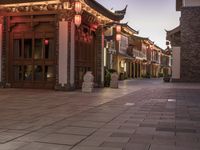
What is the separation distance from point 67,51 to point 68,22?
1532 millimetres

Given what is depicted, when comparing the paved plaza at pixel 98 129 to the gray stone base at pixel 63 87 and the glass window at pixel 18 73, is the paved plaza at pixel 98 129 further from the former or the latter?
the glass window at pixel 18 73

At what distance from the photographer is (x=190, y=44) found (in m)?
34.0

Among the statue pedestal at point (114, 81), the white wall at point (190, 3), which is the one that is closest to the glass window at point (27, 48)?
the statue pedestal at point (114, 81)

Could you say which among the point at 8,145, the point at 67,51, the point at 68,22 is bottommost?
the point at 8,145

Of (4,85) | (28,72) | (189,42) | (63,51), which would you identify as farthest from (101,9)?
(189,42)

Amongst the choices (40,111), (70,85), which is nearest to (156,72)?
(70,85)

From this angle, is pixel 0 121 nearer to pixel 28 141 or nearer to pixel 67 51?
pixel 28 141

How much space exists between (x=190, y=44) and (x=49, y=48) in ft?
58.7

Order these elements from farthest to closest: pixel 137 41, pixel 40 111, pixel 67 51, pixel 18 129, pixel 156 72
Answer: pixel 156 72
pixel 137 41
pixel 67 51
pixel 40 111
pixel 18 129

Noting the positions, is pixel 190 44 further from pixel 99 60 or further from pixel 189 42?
pixel 99 60

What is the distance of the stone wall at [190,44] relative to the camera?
33656mm

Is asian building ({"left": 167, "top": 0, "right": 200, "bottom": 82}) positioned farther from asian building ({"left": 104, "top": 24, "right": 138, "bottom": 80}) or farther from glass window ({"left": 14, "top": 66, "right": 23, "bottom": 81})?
glass window ({"left": 14, "top": 66, "right": 23, "bottom": 81})

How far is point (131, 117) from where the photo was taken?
9.05m

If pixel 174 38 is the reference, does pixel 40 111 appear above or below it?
below
